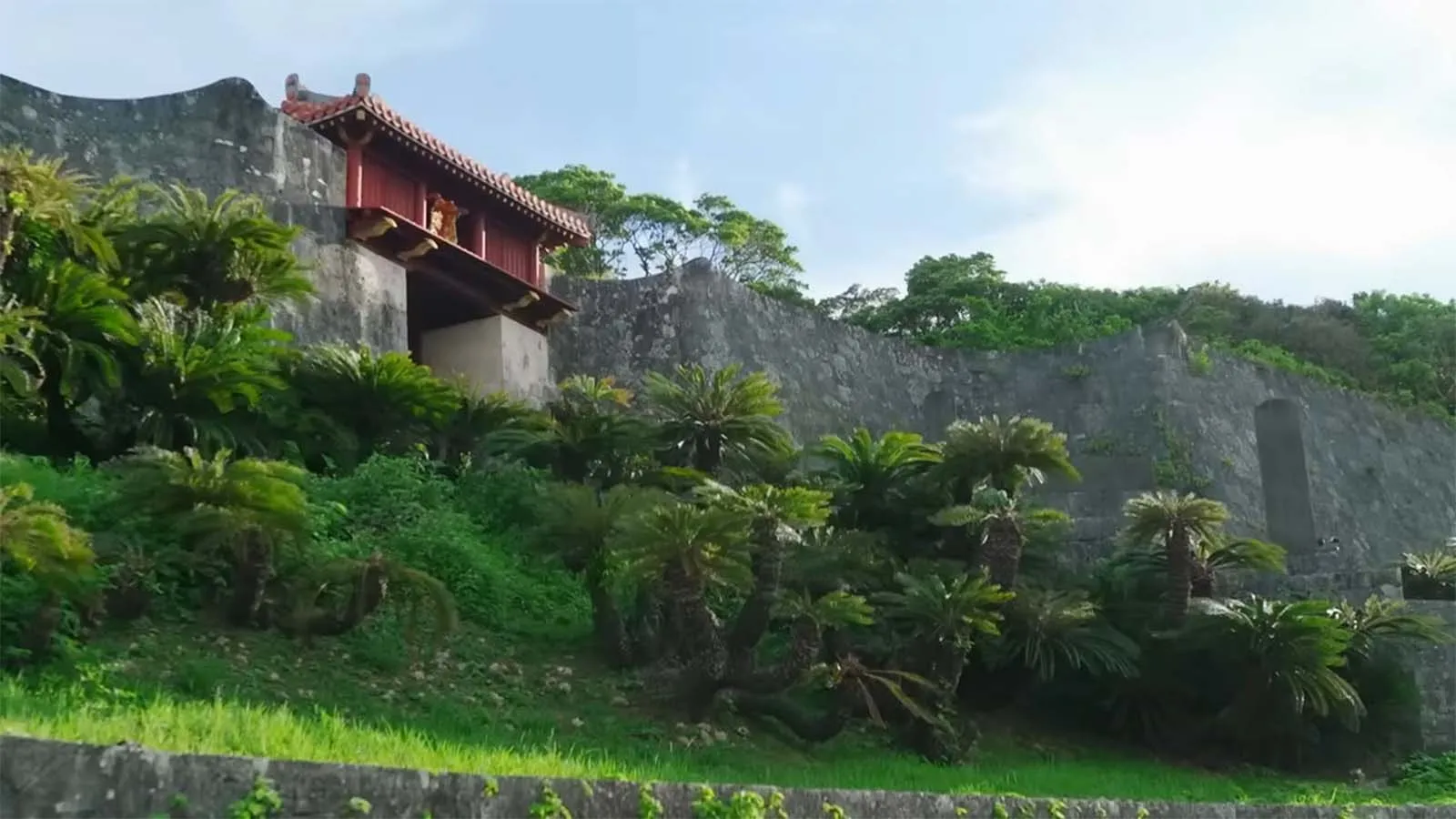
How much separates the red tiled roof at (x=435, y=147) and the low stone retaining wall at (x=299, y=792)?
11826 mm

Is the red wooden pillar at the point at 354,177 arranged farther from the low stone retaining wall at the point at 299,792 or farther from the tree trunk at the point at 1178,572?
the low stone retaining wall at the point at 299,792

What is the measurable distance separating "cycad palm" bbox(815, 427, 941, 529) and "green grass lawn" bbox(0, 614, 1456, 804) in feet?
6.79

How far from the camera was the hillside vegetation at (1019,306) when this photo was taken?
30188 millimetres

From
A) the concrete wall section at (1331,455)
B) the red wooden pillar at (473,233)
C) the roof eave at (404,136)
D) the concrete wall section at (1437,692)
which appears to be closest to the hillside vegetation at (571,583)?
the concrete wall section at (1437,692)

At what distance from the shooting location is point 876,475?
13.4 m

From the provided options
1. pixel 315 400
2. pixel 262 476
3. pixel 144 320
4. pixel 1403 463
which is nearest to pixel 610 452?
pixel 315 400

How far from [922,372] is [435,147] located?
26.4ft

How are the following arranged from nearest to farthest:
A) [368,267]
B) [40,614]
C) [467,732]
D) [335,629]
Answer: [40,614] < [467,732] < [335,629] < [368,267]

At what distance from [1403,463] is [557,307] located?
1362 cm

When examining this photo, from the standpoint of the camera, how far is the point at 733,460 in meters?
13.1

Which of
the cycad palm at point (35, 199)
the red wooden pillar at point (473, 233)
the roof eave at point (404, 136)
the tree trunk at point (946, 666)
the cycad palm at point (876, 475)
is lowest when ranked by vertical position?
the tree trunk at point (946, 666)

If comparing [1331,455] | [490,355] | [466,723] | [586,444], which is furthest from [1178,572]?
[1331,455]

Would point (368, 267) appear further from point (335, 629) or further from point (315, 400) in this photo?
point (335, 629)

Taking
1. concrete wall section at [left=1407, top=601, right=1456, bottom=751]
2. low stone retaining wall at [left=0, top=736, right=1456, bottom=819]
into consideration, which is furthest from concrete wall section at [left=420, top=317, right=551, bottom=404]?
low stone retaining wall at [left=0, top=736, right=1456, bottom=819]
